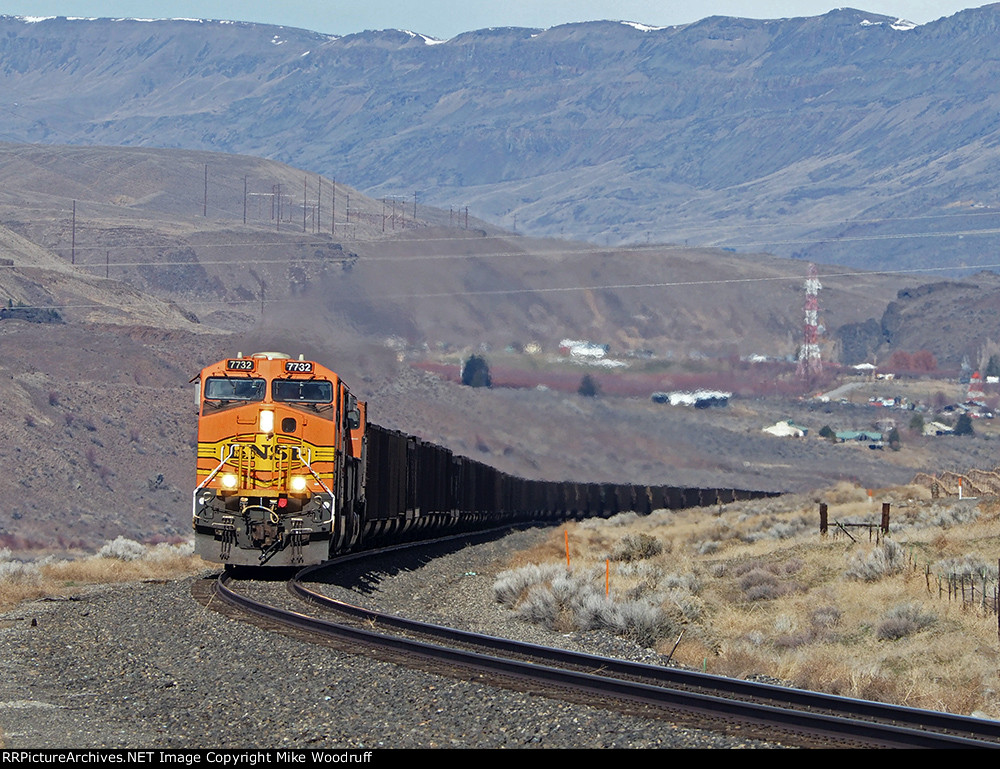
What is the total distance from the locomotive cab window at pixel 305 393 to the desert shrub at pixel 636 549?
41.5 ft

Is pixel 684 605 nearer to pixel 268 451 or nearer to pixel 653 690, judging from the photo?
pixel 268 451

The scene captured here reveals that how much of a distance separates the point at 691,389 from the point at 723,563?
102m

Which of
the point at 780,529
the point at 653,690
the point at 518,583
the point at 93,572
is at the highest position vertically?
the point at 653,690

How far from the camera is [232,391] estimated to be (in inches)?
1121

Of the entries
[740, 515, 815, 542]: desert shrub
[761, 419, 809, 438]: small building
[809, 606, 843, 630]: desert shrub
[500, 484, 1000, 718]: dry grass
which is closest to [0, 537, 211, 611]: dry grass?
[500, 484, 1000, 718]: dry grass

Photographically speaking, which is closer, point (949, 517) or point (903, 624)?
point (903, 624)

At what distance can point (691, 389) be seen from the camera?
135000mm

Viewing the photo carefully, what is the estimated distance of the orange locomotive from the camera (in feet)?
90.2

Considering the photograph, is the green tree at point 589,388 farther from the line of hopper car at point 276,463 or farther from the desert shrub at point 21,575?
the line of hopper car at point 276,463

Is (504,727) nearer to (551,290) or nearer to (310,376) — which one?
(310,376)

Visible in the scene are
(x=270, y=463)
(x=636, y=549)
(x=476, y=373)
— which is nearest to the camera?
(x=270, y=463)

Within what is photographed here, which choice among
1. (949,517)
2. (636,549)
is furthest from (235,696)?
(949,517)

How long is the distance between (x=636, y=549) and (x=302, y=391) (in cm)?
1326

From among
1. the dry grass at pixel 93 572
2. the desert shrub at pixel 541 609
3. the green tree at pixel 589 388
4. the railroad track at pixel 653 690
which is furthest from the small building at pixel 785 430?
the railroad track at pixel 653 690
